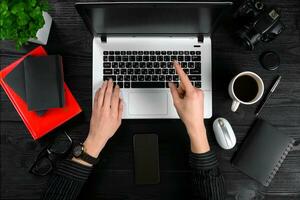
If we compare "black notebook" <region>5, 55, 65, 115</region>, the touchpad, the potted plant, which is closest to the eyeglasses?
"black notebook" <region>5, 55, 65, 115</region>

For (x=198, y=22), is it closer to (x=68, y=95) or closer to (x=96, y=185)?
(x=68, y=95)

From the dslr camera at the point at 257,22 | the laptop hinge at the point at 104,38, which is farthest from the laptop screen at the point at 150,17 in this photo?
the dslr camera at the point at 257,22

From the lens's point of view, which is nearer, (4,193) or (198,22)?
(198,22)

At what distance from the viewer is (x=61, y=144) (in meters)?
1.04

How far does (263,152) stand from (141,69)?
0.46 m

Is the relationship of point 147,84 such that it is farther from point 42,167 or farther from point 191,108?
point 42,167

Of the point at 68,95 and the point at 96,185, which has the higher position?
the point at 68,95

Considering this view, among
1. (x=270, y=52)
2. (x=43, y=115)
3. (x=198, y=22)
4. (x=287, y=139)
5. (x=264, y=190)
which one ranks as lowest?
(x=264, y=190)

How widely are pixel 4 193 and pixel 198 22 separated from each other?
796 mm

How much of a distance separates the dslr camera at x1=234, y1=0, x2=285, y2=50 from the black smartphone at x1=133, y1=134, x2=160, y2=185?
434mm

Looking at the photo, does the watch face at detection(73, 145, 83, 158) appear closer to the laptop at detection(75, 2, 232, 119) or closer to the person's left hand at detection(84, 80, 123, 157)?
the person's left hand at detection(84, 80, 123, 157)

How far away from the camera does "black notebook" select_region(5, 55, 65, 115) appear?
3.28ft

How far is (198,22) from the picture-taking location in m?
0.94

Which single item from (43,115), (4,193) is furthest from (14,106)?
(4,193)
